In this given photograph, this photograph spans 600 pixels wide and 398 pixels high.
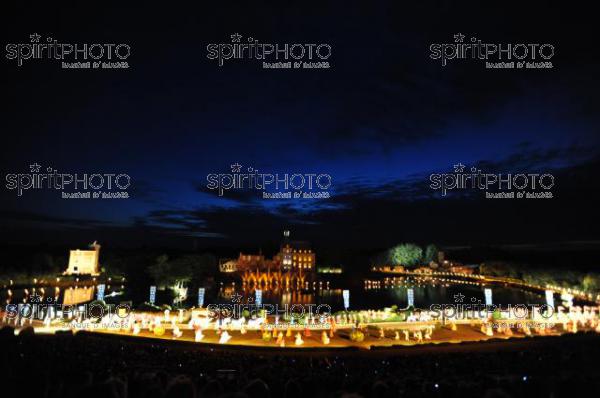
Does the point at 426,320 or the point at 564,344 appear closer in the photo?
the point at 564,344

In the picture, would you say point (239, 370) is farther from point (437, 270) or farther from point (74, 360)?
point (437, 270)

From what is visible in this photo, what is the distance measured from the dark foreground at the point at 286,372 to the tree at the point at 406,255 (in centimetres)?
7287

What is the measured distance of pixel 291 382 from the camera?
646 cm

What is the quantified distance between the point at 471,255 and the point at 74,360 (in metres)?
109

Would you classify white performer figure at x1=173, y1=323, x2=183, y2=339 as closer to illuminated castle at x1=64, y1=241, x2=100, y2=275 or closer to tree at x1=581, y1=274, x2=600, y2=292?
tree at x1=581, y1=274, x2=600, y2=292

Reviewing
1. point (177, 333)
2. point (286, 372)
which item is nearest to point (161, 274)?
point (177, 333)

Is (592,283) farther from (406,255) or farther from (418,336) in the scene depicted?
(406,255)

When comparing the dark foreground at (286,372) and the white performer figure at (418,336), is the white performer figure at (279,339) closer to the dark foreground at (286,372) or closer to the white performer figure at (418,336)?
the dark foreground at (286,372)

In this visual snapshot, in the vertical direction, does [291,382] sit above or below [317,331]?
above

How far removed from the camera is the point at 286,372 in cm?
858

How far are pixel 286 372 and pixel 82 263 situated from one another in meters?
72.1

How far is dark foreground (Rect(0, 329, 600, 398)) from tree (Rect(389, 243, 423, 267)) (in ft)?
239

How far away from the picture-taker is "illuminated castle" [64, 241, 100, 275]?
219 ft

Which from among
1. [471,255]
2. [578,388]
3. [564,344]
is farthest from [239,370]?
[471,255]
